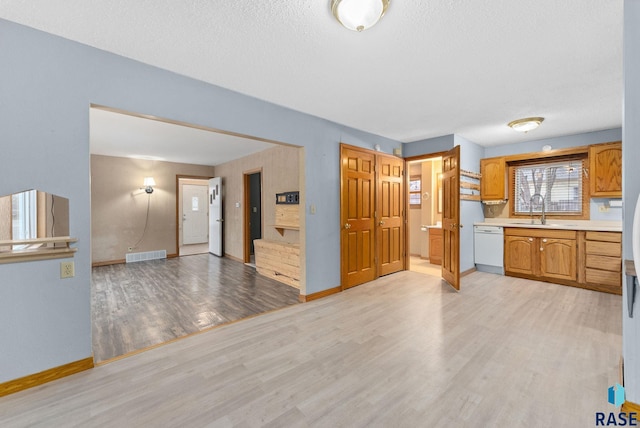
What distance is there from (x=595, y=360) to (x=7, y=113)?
457 cm

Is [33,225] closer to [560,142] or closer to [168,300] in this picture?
[168,300]

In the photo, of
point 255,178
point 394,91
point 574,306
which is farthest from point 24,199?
point 574,306

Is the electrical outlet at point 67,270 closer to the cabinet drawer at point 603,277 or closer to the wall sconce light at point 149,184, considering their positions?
the wall sconce light at point 149,184

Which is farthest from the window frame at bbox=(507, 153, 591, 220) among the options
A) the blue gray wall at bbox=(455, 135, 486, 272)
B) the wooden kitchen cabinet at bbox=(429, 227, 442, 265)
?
the wooden kitchen cabinet at bbox=(429, 227, 442, 265)

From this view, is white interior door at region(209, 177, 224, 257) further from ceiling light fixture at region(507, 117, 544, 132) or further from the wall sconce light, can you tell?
ceiling light fixture at region(507, 117, 544, 132)

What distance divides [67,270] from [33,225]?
0.37 metres

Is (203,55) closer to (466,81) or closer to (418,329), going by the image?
(466,81)

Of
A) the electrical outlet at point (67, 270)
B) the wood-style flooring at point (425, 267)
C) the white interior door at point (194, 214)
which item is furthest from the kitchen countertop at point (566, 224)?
the white interior door at point (194, 214)

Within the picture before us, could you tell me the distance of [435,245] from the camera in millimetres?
5656

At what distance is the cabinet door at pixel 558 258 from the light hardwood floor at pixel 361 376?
101 cm

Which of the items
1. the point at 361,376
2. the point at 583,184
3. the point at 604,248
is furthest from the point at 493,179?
the point at 361,376

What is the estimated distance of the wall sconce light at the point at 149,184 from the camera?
6.18 metres

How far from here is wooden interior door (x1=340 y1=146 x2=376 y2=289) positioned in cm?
396

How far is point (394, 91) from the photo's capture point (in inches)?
112
